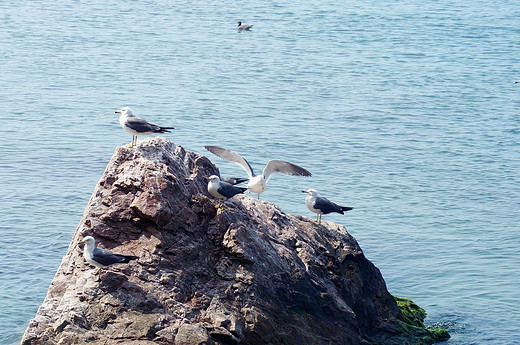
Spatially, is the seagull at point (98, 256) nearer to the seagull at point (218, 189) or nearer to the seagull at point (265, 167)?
the seagull at point (218, 189)

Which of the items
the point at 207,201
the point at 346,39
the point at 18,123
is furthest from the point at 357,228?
the point at 346,39

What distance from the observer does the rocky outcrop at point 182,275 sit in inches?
374

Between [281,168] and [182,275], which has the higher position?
[182,275]

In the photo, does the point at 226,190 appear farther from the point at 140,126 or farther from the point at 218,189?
the point at 140,126

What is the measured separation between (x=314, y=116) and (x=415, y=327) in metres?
15.4

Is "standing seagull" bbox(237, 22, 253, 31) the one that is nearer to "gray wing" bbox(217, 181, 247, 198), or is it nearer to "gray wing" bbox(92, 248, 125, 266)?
"gray wing" bbox(217, 181, 247, 198)

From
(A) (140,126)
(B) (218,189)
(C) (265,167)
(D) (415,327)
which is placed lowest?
(D) (415,327)

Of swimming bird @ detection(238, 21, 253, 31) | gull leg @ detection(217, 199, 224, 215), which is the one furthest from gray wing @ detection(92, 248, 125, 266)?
swimming bird @ detection(238, 21, 253, 31)

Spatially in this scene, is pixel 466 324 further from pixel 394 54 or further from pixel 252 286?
pixel 394 54

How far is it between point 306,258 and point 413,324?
3.18 meters

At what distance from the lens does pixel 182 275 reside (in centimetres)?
1016

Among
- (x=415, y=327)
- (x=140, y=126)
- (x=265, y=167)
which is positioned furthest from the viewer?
(x=265, y=167)

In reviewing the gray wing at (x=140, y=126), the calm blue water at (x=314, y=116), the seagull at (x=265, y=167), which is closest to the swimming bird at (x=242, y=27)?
Answer: the calm blue water at (x=314, y=116)

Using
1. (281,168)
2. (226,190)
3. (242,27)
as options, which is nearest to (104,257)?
(226,190)
